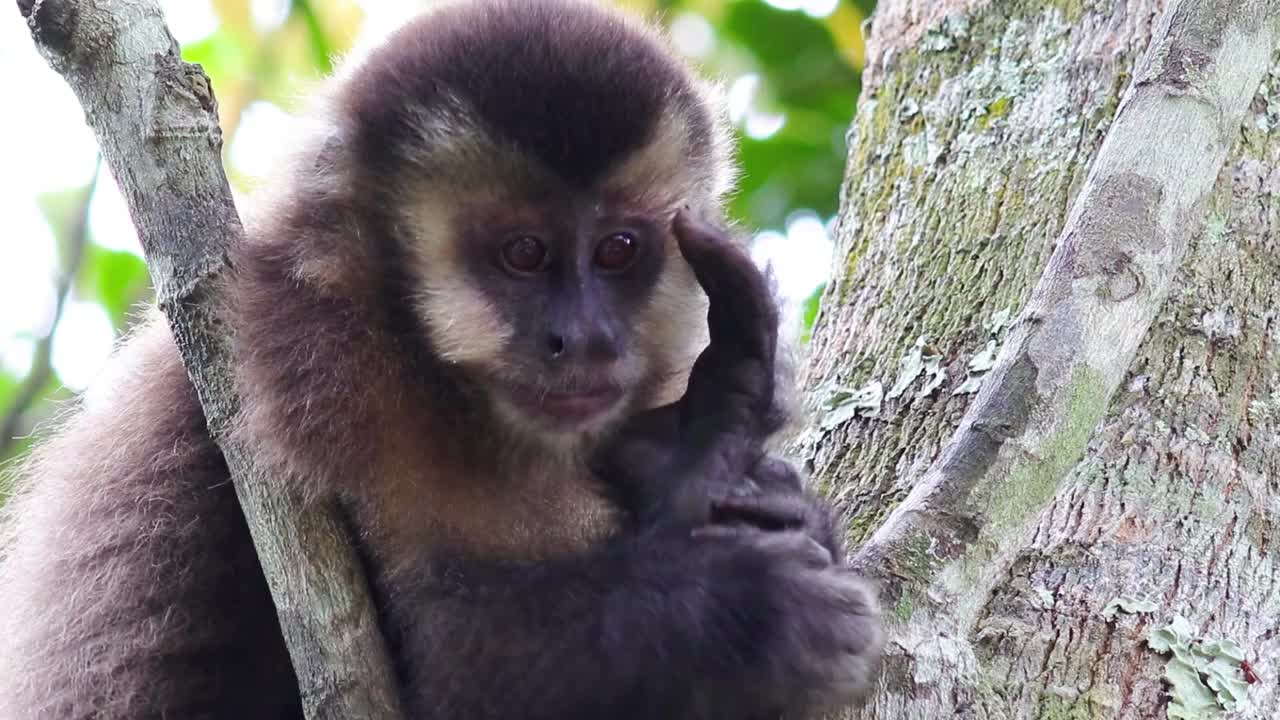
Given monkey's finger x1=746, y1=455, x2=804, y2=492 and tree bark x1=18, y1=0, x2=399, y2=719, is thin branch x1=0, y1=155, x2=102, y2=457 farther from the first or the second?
monkey's finger x1=746, y1=455, x2=804, y2=492

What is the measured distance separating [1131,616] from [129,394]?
2.41m

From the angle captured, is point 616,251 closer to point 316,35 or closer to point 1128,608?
point 1128,608

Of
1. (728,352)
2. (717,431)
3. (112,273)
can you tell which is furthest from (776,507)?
(112,273)

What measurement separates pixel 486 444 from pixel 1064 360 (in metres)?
1.36

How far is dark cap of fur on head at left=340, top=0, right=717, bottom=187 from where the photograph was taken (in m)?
3.21

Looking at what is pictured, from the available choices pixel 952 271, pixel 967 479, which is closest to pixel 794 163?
pixel 952 271

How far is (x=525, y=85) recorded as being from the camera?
3213 mm

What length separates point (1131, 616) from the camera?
2.98 metres

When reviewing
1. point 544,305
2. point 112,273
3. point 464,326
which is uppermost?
point 544,305

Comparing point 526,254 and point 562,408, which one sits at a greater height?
point 526,254

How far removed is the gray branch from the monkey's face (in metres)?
0.81

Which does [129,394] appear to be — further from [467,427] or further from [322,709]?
[322,709]

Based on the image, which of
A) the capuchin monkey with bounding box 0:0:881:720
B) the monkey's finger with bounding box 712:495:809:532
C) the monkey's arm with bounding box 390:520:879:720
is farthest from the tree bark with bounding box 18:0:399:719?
the monkey's finger with bounding box 712:495:809:532

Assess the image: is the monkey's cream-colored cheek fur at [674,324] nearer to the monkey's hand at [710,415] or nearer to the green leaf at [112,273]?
the monkey's hand at [710,415]
